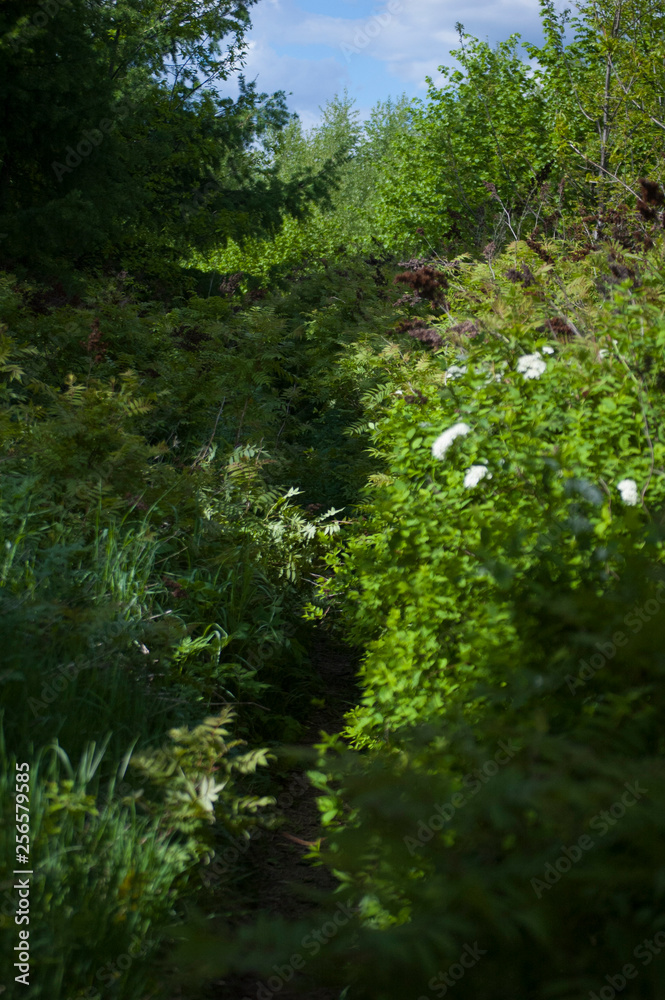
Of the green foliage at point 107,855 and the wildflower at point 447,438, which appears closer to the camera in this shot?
the green foliage at point 107,855

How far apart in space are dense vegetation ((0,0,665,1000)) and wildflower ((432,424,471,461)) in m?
0.02

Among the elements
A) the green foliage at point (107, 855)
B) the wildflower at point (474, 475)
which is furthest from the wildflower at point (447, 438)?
the green foliage at point (107, 855)

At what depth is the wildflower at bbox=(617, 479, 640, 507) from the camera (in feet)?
9.43

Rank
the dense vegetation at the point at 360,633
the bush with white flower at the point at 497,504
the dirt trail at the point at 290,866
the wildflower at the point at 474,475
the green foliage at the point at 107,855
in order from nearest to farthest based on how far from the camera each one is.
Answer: the dense vegetation at the point at 360,633, the green foliage at the point at 107,855, the bush with white flower at the point at 497,504, the dirt trail at the point at 290,866, the wildflower at the point at 474,475

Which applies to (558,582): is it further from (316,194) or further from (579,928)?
(316,194)

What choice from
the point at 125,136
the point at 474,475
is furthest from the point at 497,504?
the point at 125,136

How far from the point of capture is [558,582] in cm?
244

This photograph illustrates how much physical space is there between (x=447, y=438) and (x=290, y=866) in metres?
2.12

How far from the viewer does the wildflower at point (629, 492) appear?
9.43ft

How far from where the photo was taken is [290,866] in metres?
3.61

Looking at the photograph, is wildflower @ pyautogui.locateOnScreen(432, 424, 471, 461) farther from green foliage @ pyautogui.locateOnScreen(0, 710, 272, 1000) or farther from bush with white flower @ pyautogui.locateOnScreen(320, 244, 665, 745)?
green foliage @ pyautogui.locateOnScreen(0, 710, 272, 1000)

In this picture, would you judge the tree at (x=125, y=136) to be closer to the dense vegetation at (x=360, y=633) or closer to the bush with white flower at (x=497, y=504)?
the dense vegetation at (x=360, y=633)

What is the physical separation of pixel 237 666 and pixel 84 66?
893 cm

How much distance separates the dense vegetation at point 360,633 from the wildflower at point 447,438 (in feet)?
0.06
